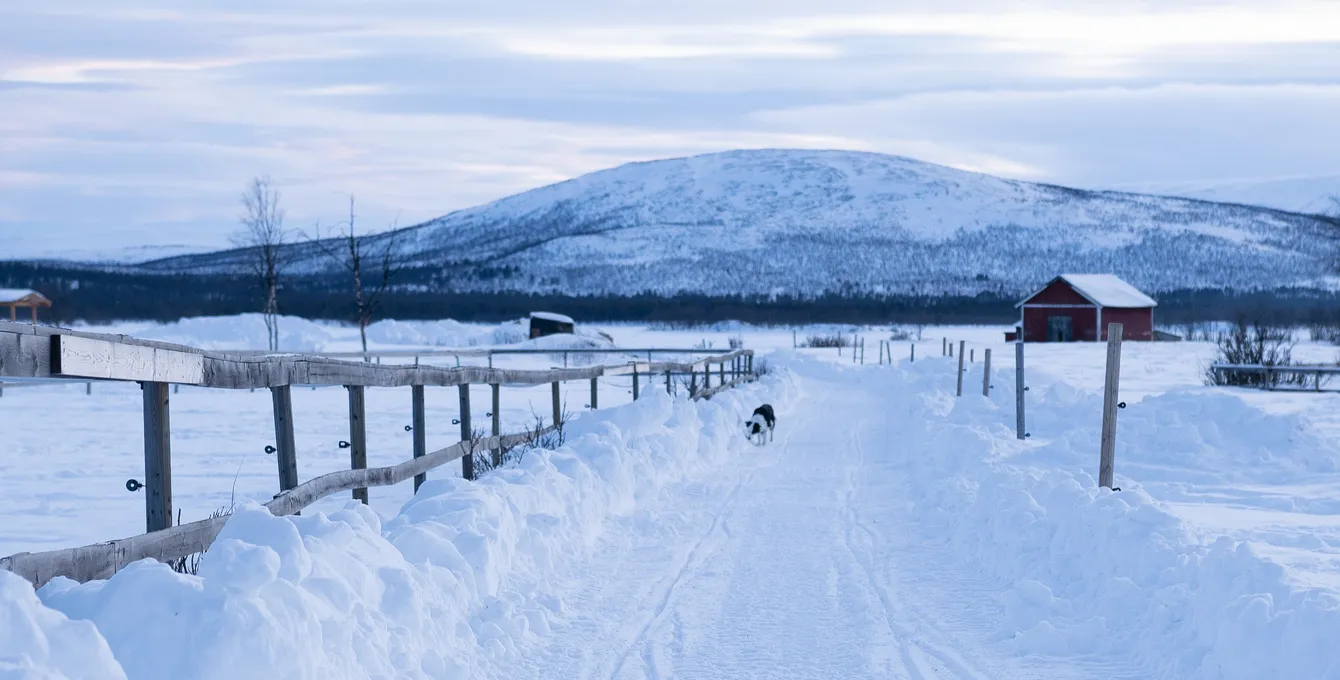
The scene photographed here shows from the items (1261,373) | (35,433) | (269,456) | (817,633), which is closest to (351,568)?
(817,633)

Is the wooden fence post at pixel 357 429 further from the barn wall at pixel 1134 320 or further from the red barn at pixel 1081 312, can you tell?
the barn wall at pixel 1134 320

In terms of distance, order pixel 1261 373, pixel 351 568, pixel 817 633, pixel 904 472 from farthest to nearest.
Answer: pixel 1261 373, pixel 904 472, pixel 817 633, pixel 351 568

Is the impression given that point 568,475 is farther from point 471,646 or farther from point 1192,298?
point 1192,298

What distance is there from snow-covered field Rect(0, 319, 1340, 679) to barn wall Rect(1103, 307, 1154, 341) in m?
45.9

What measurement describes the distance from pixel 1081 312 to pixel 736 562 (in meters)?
57.0

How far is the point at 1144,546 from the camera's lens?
7.24 meters

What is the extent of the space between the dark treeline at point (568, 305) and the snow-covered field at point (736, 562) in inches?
2821

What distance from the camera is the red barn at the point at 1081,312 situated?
198 feet

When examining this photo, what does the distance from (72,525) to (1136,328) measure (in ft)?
188

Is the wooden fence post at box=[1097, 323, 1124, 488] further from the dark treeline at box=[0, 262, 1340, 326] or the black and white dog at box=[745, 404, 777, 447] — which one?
the dark treeline at box=[0, 262, 1340, 326]

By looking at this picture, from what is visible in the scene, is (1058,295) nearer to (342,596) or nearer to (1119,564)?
(1119,564)

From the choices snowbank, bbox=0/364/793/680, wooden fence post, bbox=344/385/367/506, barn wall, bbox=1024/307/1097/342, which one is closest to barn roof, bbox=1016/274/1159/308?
barn wall, bbox=1024/307/1097/342

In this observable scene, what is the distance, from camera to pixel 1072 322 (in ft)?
202

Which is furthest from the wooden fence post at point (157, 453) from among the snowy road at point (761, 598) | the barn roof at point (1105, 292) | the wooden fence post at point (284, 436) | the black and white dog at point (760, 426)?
the barn roof at point (1105, 292)
